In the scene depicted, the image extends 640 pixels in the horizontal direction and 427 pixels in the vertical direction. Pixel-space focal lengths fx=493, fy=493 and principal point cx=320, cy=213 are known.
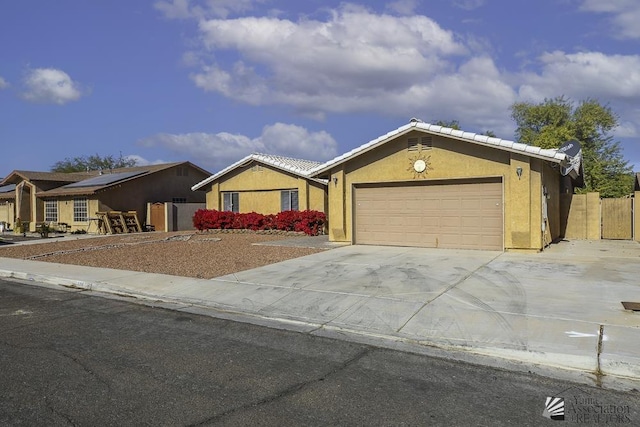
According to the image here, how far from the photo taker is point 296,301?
877 centimetres

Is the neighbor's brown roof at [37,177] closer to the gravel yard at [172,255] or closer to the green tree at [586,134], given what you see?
the gravel yard at [172,255]

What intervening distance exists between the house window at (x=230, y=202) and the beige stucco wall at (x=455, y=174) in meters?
9.67

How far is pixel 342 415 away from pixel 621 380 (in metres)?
3.06

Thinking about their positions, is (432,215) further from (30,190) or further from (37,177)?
(30,190)

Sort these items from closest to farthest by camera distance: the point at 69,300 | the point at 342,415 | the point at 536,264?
the point at 342,415
the point at 69,300
the point at 536,264

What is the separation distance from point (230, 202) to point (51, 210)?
44.9 ft

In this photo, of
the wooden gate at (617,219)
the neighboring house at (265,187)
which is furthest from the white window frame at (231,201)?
the wooden gate at (617,219)

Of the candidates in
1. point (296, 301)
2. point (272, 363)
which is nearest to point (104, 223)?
point (296, 301)

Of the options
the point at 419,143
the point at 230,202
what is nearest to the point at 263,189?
the point at 230,202

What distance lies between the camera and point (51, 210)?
32500 millimetres

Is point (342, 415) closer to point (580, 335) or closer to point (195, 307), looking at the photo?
point (580, 335)

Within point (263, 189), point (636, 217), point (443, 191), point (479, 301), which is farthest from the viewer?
point (263, 189)

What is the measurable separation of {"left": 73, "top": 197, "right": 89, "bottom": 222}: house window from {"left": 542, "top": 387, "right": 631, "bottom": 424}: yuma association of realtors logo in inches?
1181

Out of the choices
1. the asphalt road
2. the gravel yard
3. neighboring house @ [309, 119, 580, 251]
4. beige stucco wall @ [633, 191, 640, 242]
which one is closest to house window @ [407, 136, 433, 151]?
neighboring house @ [309, 119, 580, 251]
